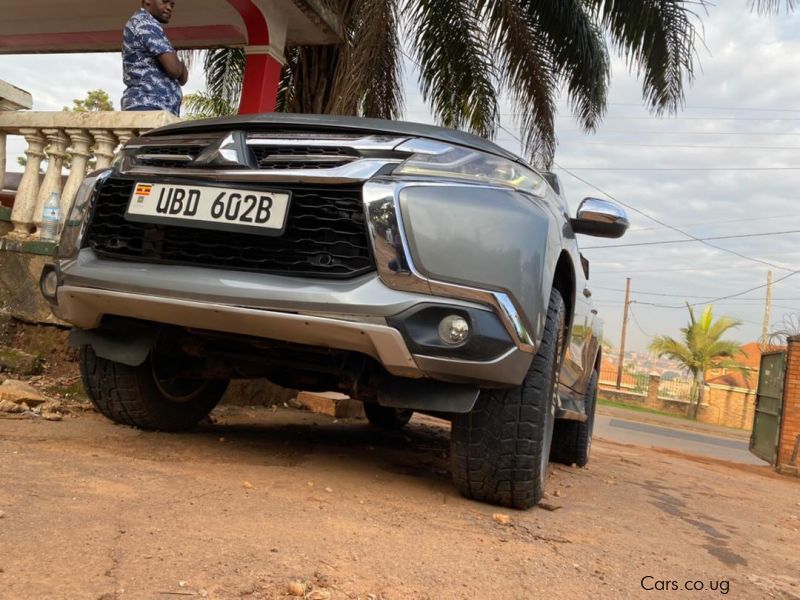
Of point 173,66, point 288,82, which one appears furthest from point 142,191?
point 288,82

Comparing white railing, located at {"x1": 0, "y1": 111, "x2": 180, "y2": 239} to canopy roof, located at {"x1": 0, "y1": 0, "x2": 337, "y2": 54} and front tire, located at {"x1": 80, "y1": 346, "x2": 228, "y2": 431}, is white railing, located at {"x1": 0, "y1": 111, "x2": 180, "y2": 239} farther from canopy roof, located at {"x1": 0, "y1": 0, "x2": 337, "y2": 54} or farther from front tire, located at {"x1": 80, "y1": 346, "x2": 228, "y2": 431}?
canopy roof, located at {"x1": 0, "y1": 0, "x2": 337, "y2": 54}

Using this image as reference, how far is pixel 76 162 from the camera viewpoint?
471 centimetres

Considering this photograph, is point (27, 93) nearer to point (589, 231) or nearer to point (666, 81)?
point (589, 231)

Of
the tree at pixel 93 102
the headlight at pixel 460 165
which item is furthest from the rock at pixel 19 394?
the tree at pixel 93 102

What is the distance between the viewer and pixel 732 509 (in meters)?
3.81

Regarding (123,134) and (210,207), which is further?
(123,134)

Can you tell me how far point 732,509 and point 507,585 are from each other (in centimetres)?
270

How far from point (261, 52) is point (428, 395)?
6327mm

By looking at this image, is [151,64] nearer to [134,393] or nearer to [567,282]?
[134,393]

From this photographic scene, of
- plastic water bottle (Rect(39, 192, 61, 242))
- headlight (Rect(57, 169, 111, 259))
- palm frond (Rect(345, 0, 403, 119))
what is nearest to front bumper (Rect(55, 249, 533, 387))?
headlight (Rect(57, 169, 111, 259))

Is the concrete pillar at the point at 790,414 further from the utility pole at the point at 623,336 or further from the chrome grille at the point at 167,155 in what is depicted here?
the utility pole at the point at 623,336

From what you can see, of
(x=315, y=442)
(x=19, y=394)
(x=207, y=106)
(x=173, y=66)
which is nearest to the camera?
(x=19, y=394)

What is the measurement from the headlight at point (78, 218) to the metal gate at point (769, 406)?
35.6 ft

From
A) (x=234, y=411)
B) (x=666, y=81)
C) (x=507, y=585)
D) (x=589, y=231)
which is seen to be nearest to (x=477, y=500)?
(x=507, y=585)
